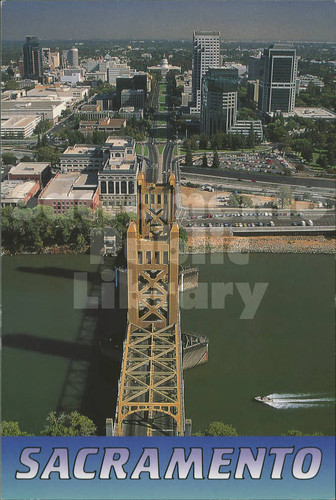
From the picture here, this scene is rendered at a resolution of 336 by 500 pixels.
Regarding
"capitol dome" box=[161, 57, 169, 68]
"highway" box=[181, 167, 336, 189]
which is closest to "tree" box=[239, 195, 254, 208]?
"highway" box=[181, 167, 336, 189]

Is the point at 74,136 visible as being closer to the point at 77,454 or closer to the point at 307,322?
the point at 307,322

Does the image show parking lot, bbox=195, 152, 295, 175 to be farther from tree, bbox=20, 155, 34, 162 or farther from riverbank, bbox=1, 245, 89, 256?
riverbank, bbox=1, 245, 89, 256

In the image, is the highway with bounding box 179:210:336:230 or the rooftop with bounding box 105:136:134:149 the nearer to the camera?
the highway with bounding box 179:210:336:230

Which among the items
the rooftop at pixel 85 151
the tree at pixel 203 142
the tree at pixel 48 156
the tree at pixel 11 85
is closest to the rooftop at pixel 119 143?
the rooftop at pixel 85 151

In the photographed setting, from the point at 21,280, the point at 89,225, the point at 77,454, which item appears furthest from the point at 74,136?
the point at 77,454

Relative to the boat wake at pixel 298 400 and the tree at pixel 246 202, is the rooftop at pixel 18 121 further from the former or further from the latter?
the boat wake at pixel 298 400

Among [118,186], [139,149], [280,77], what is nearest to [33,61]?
[280,77]
